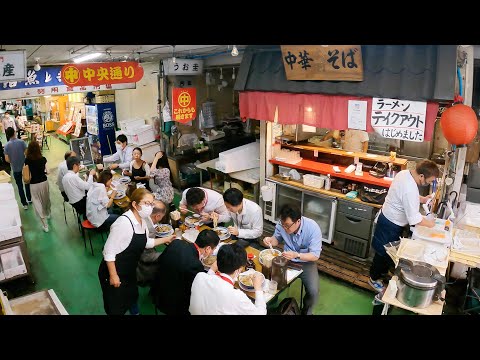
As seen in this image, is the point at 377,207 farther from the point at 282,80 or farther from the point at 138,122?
the point at 138,122

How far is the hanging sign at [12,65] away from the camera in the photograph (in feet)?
20.3

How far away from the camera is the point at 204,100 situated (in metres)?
11.7

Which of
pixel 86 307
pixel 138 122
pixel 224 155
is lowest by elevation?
pixel 86 307

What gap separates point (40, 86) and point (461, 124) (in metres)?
8.90

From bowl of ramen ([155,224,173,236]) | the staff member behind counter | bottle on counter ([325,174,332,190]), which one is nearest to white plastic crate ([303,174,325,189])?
bottle on counter ([325,174,332,190])

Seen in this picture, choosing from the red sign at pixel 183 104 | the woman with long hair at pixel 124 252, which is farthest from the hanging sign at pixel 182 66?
the woman with long hair at pixel 124 252

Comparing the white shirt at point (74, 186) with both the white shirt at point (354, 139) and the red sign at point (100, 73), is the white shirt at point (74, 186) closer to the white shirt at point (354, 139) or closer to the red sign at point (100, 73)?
the red sign at point (100, 73)

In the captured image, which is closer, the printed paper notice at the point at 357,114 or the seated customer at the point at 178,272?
the seated customer at the point at 178,272

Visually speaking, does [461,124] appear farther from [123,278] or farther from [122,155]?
[122,155]

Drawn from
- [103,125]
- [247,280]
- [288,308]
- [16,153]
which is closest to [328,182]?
[288,308]

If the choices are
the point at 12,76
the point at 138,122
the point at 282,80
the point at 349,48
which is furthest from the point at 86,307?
the point at 138,122

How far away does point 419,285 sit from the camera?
3.89m

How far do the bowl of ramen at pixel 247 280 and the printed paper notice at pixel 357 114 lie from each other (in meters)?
3.18
